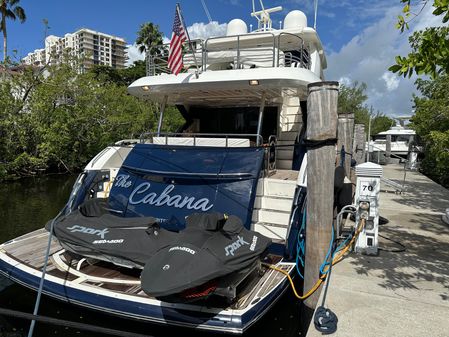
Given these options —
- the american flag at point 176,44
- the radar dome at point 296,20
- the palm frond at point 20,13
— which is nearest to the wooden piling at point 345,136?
the radar dome at point 296,20

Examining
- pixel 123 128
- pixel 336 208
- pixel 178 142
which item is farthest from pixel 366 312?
pixel 123 128

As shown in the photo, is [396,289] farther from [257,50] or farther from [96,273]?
[257,50]

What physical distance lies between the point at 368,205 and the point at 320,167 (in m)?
1.43

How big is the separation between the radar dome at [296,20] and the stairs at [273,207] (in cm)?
583

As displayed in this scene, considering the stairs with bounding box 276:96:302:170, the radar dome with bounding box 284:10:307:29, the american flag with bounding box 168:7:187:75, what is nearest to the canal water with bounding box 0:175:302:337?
the stairs with bounding box 276:96:302:170

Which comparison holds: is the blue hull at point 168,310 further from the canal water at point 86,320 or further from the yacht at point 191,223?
the canal water at point 86,320

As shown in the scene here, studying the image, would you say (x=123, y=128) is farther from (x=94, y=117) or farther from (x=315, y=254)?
(x=315, y=254)

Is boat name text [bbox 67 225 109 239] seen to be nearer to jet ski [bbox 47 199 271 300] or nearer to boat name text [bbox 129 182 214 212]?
jet ski [bbox 47 199 271 300]

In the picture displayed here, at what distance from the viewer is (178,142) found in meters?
7.18

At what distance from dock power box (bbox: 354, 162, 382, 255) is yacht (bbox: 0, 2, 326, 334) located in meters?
0.86

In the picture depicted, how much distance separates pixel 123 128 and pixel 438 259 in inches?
846

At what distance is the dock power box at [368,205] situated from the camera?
527 centimetres

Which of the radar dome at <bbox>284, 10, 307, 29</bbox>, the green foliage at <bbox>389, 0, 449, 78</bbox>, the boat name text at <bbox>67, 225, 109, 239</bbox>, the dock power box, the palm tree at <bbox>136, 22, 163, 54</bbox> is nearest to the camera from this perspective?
the green foliage at <bbox>389, 0, 449, 78</bbox>

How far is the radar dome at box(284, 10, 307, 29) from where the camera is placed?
9.78m
